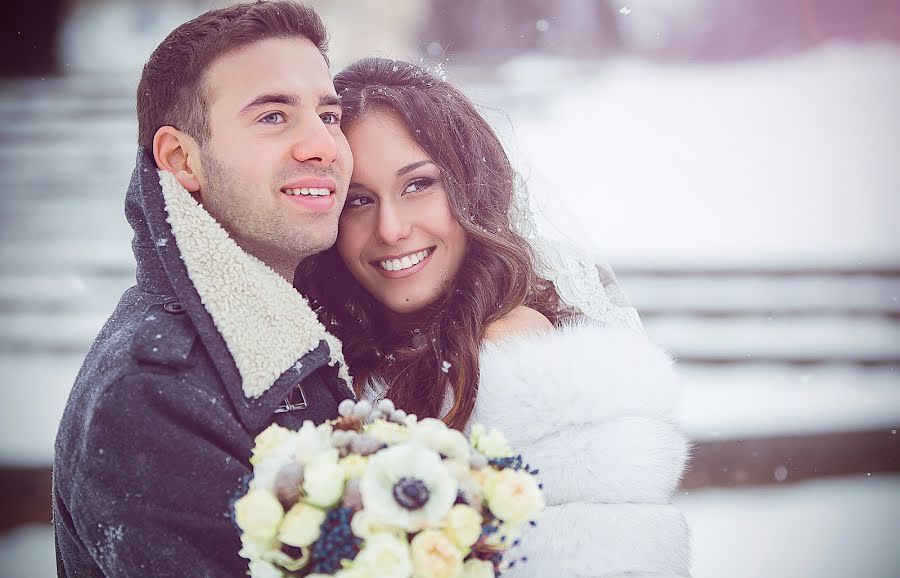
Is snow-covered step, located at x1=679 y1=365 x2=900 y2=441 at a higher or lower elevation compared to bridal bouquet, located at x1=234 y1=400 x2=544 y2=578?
lower

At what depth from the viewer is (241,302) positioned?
4.78 feet

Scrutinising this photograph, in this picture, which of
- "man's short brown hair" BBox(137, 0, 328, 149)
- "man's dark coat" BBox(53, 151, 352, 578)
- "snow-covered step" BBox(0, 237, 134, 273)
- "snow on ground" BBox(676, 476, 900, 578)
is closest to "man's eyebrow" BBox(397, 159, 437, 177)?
"man's short brown hair" BBox(137, 0, 328, 149)

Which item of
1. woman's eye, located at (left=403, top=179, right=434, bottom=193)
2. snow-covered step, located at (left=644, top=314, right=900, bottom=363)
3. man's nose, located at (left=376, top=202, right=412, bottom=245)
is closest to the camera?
man's nose, located at (left=376, top=202, right=412, bottom=245)

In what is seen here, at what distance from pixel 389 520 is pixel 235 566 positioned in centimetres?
43

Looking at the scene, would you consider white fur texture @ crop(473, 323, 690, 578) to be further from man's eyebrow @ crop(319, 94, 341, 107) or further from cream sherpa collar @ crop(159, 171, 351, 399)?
man's eyebrow @ crop(319, 94, 341, 107)

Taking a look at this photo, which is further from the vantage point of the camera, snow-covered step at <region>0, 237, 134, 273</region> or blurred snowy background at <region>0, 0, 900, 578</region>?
snow-covered step at <region>0, 237, 134, 273</region>

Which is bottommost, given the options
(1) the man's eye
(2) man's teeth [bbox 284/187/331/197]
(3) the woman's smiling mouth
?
(3) the woman's smiling mouth

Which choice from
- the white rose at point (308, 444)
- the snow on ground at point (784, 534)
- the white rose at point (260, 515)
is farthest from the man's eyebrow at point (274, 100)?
the snow on ground at point (784, 534)

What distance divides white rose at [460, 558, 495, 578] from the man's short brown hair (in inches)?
45.9

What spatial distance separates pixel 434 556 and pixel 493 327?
97cm

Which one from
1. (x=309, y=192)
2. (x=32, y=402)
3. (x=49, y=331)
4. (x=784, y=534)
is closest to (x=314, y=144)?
(x=309, y=192)

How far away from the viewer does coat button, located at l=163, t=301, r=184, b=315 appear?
1.43 metres

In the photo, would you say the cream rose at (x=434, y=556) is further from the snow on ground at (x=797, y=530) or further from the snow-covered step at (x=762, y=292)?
the snow-covered step at (x=762, y=292)

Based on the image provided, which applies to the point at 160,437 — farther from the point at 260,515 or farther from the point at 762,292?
the point at 762,292
